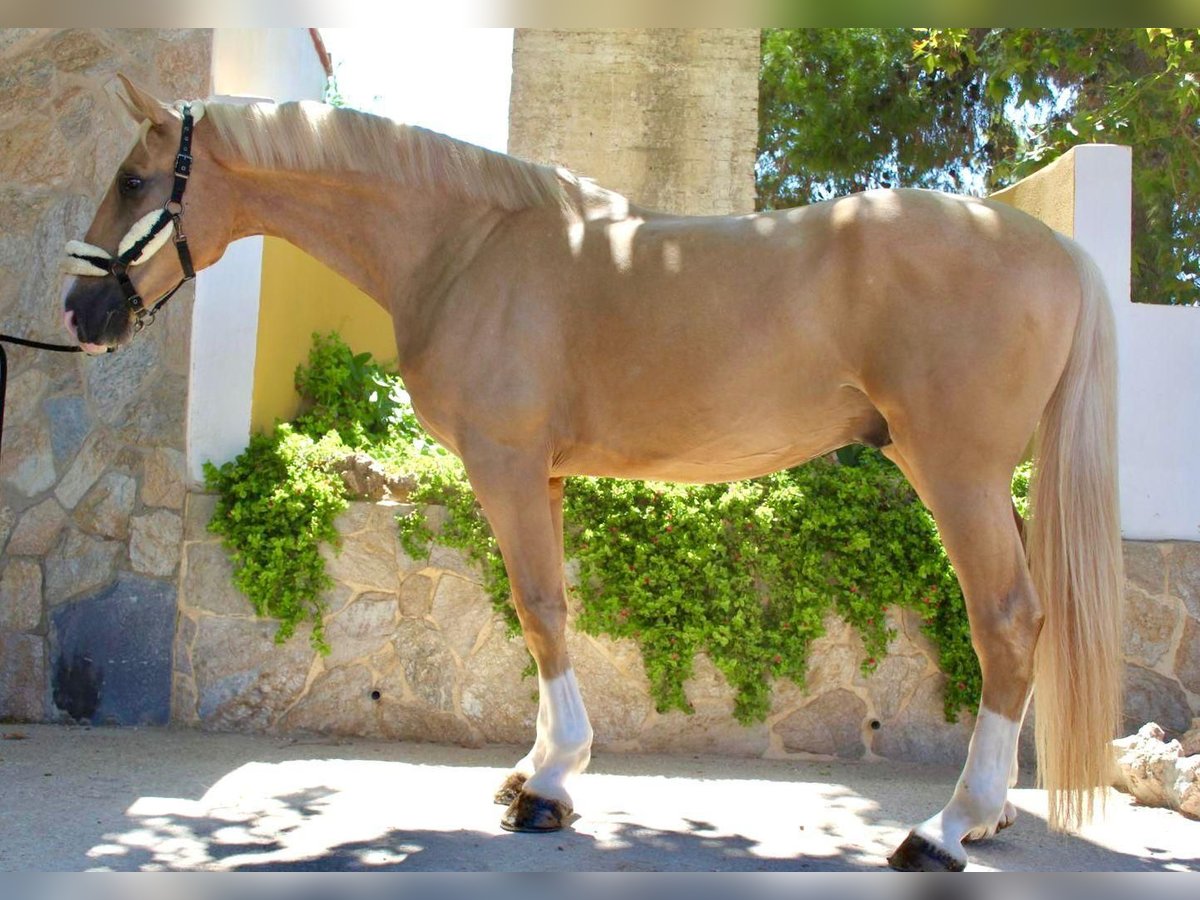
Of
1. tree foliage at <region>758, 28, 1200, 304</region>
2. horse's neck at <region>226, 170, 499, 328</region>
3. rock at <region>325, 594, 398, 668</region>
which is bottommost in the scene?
rock at <region>325, 594, 398, 668</region>

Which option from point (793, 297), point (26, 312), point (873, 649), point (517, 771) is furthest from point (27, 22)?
point (873, 649)

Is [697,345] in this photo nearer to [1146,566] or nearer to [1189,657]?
[1146,566]

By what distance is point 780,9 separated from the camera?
7.48ft

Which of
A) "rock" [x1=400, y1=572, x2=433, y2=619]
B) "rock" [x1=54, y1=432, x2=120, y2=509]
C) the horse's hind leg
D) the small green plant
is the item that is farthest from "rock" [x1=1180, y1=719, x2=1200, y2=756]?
"rock" [x1=54, y1=432, x2=120, y2=509]

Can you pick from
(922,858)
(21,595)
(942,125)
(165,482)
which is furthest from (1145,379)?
(942,125)

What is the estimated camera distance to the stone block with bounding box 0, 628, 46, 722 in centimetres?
534

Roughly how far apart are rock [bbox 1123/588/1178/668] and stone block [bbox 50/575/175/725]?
4.98 meters

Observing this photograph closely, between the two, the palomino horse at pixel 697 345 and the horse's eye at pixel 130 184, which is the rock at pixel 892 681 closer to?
the palomino horse at pixel 697 345

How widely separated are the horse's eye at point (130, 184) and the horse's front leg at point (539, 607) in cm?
156

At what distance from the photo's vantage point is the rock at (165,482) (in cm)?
550

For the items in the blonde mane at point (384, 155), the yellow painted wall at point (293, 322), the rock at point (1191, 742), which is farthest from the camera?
the yellow painted wall at point (293, 322)

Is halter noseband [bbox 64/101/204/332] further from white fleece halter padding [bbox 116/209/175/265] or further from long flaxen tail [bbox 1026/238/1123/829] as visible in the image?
long flaxen tail [bbox 1026/238/1123/829]

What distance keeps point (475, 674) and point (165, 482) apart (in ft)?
6.45

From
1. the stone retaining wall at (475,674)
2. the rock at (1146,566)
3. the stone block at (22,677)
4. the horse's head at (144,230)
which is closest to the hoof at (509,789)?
the stone retaining wall at (475,674)
